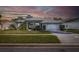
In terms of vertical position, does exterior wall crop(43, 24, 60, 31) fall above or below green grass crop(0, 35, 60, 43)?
above

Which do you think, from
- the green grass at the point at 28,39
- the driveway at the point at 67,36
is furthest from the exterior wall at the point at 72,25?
the green grass at the point at 28,39

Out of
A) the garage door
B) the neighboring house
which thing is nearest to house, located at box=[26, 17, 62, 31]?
the garage door

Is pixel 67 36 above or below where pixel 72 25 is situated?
below

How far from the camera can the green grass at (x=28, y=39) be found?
246 cm

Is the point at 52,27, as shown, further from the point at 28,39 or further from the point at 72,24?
the point at 28,39

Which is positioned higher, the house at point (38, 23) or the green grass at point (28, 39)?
the house at point (38, 23)

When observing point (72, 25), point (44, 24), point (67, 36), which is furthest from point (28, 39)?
point (72, 25)

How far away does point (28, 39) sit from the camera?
2.47 meters

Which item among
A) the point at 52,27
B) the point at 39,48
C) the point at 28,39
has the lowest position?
the point at 39,48

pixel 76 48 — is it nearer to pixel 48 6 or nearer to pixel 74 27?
pixel 74 27

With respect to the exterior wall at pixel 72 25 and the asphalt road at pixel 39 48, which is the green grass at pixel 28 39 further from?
the exterior wall at pixel 72 25

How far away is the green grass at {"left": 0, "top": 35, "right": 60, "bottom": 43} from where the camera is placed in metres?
2.46

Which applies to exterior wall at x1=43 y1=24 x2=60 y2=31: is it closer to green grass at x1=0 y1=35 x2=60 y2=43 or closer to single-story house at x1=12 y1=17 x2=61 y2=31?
single-story house at x1=12 y1=17 x2=61 y2=31
